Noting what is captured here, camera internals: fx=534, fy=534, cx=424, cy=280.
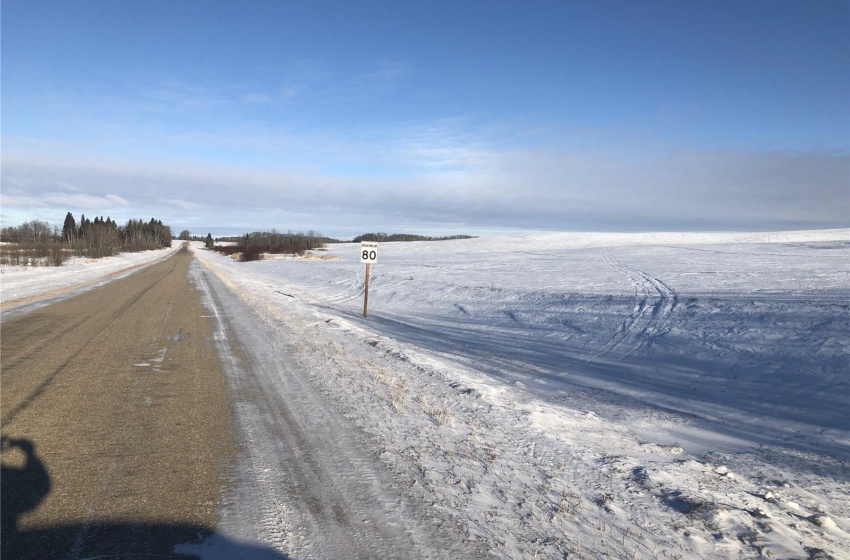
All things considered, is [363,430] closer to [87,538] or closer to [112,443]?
[112,443]

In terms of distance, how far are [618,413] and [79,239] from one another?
305 ft

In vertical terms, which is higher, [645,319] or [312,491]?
[645,319]

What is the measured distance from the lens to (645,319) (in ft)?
44.3

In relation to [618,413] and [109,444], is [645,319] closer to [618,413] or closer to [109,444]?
[618,413]

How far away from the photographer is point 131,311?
613 inches

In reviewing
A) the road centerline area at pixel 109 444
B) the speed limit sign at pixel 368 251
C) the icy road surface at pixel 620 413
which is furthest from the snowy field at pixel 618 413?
the speed limit sign at pixel 368 251

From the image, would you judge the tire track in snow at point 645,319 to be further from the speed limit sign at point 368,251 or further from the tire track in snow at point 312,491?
the speed limit sign at point 368,251

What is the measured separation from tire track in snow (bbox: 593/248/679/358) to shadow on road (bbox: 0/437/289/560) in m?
8.93

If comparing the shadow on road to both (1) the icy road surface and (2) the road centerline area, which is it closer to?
(2) the road centerline area

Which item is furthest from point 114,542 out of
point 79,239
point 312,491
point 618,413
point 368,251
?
point 79,239

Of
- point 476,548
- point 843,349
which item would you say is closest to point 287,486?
point 476,548

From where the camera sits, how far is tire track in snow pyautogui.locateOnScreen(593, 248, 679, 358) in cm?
1171

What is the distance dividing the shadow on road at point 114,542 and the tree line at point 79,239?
49715 millimetres

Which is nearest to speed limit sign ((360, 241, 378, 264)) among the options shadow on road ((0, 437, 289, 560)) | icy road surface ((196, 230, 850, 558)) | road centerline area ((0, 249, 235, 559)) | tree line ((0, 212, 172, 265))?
icy road surface ((196, 230, 850, 558))
